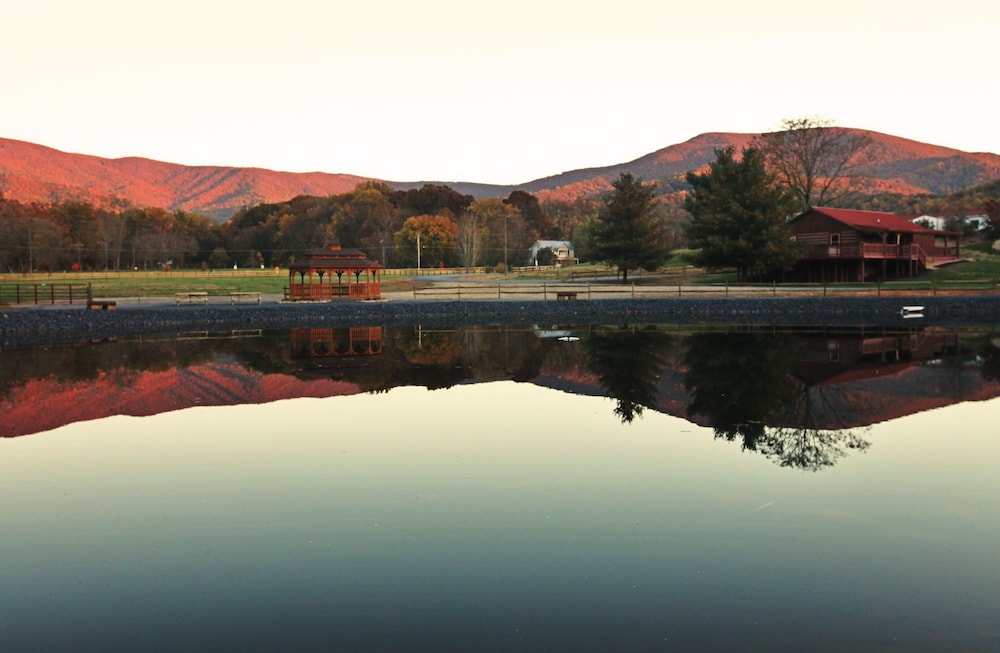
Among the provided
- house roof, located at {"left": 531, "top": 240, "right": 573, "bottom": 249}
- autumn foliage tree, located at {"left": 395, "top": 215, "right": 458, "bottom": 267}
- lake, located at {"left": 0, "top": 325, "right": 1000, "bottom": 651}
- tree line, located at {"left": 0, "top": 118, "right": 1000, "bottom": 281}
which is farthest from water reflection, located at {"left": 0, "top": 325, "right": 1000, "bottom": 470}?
house roof, located at {"left": 531, "top": 240, "right": 573, "bottom": 249}

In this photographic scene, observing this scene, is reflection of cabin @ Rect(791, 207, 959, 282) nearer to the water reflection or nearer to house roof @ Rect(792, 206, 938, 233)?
house roof @ Rect(792, 206, 938, 233)

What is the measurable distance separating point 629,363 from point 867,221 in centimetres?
4748

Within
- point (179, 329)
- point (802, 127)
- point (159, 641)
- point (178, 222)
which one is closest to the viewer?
point (159, 641)

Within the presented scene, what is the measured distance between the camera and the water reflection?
1694cm

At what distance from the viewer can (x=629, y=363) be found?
24.9 metres

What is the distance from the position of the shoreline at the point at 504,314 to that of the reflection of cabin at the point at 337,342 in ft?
11.4

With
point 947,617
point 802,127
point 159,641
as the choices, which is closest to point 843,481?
point 947,617

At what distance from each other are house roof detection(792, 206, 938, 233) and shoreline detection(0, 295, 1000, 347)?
17249mm

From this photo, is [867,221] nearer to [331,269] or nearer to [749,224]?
[749,224]

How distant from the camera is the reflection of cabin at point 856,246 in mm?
61469

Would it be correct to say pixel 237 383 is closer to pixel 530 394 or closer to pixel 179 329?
pixel 530 394

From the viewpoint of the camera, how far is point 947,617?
7.37 metres

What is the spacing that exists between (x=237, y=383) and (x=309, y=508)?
12.3 meters

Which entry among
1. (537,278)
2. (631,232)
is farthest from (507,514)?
(537,278)
